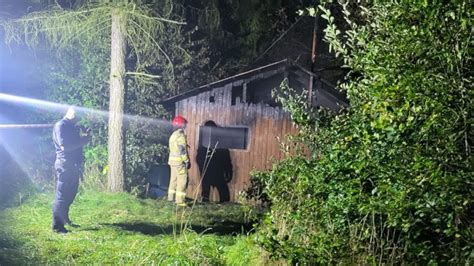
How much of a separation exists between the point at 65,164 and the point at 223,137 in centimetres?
369

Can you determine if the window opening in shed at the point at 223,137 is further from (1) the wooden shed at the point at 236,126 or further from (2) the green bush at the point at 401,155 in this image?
(2) the green bush at the point at 401,155

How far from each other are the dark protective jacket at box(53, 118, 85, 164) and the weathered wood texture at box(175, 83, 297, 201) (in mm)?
2904

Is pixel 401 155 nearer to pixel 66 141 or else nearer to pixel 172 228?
pixel 172 228

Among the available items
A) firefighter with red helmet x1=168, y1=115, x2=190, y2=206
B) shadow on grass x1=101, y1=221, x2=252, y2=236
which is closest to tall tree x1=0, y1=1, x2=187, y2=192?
firefighter with red helmet x1=168, y1=115, x2=190, y2=206

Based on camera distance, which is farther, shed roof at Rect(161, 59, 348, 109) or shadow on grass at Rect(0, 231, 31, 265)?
shed roof at Rect(161, 59, 348, 109)

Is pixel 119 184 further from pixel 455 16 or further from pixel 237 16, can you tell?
pixel 237 16

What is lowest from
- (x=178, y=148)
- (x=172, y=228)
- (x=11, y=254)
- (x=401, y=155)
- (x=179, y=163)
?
(x=11, y=254)

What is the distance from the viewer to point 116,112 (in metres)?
8.97

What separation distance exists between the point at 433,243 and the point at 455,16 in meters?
1.77

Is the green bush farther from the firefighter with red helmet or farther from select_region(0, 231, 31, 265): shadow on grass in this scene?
the firefighter with red helmet

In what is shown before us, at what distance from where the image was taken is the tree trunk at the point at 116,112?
874cm

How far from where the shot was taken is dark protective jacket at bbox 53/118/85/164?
5.84 metres

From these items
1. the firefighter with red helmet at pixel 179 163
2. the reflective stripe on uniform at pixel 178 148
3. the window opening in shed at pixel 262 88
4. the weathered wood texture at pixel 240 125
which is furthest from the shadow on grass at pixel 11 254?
the window opening in shed at pixel 262 88

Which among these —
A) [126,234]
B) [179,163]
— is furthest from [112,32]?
[126,234]
